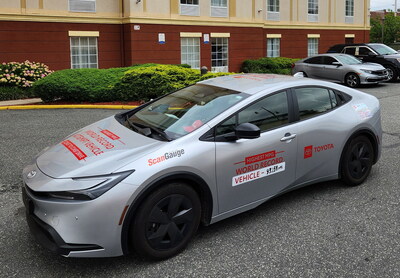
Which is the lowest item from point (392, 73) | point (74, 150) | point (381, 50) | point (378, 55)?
point (74, 150)

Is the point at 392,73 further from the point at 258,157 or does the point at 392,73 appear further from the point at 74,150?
the point at 74,150

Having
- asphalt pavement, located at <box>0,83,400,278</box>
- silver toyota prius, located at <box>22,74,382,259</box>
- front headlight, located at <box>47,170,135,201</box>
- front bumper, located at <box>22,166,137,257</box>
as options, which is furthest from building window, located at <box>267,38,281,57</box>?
front bumper, located at <box>22,166,137,257</box>

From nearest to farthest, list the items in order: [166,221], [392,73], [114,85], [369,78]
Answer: [166,221], [114,85], [369,78], [392,73]

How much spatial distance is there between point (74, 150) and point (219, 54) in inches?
732

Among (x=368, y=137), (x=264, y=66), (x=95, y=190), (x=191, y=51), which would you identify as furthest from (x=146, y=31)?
(x=95, y=190)

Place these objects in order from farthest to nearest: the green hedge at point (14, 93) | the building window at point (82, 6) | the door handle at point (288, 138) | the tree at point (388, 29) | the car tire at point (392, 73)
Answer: the tree at point (388, 29), the car tire at point (392, 73), the building window at point (82, 6), the green hedge at point (14, 93), the door handle at point (288, 138)

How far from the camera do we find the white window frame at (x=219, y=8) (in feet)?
68.7

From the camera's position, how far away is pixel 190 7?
66.2 feet

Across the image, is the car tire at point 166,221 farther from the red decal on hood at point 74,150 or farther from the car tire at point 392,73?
the car tire at point 392,73

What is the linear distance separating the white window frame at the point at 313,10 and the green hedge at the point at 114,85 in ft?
53.1

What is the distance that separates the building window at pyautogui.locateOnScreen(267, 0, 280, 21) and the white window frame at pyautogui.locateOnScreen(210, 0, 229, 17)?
167 inches

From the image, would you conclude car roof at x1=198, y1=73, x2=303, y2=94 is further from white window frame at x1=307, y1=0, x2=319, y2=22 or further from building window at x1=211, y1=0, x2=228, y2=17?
white window frame at x1=307, y1=0, x2=319, y2=22

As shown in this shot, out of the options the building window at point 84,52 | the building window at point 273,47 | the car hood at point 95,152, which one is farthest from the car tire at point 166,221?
the building window at point 273,47

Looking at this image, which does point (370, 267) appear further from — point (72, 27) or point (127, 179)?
point (72, 27)
